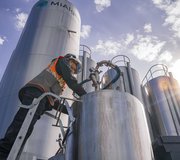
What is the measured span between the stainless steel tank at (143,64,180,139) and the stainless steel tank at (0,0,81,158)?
2374mm

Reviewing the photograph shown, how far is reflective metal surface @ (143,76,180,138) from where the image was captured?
487 cm

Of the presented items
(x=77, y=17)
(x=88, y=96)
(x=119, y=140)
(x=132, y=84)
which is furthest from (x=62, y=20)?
(x=119, y=140)

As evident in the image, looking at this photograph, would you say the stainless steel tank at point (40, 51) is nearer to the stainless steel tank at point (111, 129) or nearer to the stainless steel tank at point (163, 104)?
the stainless steel tank at point (111, 129)

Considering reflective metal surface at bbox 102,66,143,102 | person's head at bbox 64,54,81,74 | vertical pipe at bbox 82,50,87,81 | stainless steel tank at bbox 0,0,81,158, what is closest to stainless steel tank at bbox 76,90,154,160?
person's head at bbox 64,54,81,74

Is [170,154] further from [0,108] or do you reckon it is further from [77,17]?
[77,17]

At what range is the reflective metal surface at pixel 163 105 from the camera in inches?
192

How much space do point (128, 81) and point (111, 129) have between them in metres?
3.90

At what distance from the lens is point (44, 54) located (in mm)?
4879

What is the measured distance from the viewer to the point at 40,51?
16.2 feet

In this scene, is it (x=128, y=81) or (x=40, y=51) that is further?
(x=128, y=81)

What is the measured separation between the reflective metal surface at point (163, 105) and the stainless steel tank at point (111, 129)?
9.43 ft

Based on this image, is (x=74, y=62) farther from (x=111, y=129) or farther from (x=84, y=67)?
(x=84, y=67)

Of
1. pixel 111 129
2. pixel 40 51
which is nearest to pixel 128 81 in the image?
pixel 40 51

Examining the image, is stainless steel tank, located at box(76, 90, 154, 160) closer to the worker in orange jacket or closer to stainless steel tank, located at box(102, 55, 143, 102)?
the worker in orange jacket
